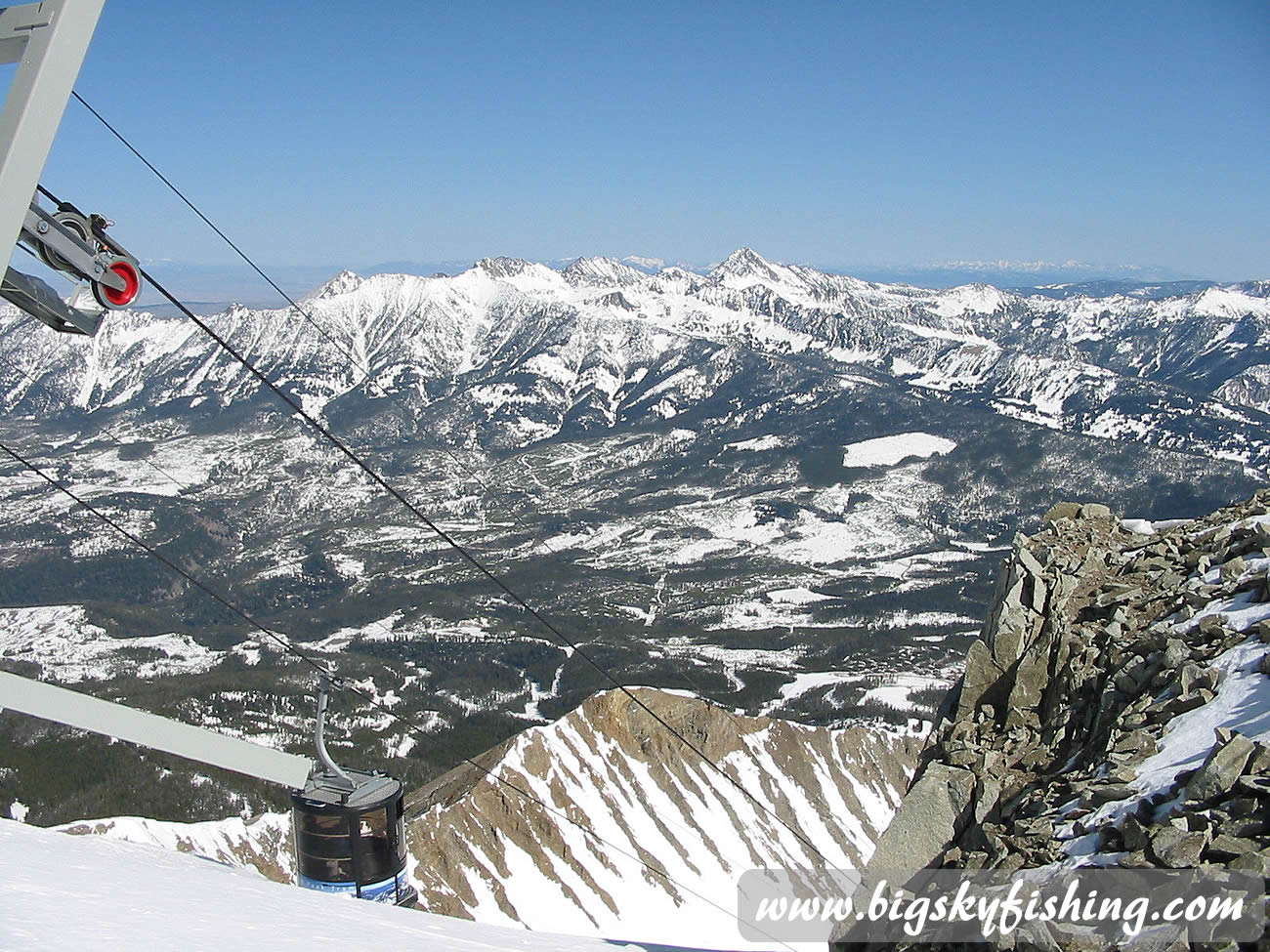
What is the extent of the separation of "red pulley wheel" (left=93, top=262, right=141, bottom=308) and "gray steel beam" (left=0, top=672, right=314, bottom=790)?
3038 millimetres

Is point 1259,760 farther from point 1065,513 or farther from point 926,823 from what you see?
point 1065,513

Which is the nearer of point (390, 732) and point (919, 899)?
point (919, 899)

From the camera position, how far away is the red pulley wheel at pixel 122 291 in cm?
610

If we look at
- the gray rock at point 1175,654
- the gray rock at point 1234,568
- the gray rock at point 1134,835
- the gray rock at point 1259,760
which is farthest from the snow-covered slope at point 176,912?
the gray rock at point 1234,568

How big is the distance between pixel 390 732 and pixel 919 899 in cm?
16045

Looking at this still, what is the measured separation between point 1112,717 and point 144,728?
14656 millimetres

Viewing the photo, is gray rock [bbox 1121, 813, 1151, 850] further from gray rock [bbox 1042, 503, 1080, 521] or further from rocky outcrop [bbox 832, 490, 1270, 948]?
gray rock [bbox 1042, 503, 1080, 521]

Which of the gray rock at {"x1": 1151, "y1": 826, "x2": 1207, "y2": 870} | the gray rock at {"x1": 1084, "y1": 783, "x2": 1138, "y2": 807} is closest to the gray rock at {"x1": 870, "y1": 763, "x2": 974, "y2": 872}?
the gray rock at {"x1": 1084, "y1": 783, "x2": 1138, "y2": 807}

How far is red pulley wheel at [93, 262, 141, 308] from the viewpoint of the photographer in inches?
240

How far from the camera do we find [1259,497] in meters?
23.1

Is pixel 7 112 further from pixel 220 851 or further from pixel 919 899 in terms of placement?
pixel 220 851

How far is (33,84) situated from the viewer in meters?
4.59

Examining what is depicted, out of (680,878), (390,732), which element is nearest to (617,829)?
(680,878)

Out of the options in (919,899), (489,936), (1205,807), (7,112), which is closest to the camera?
(7,112)
